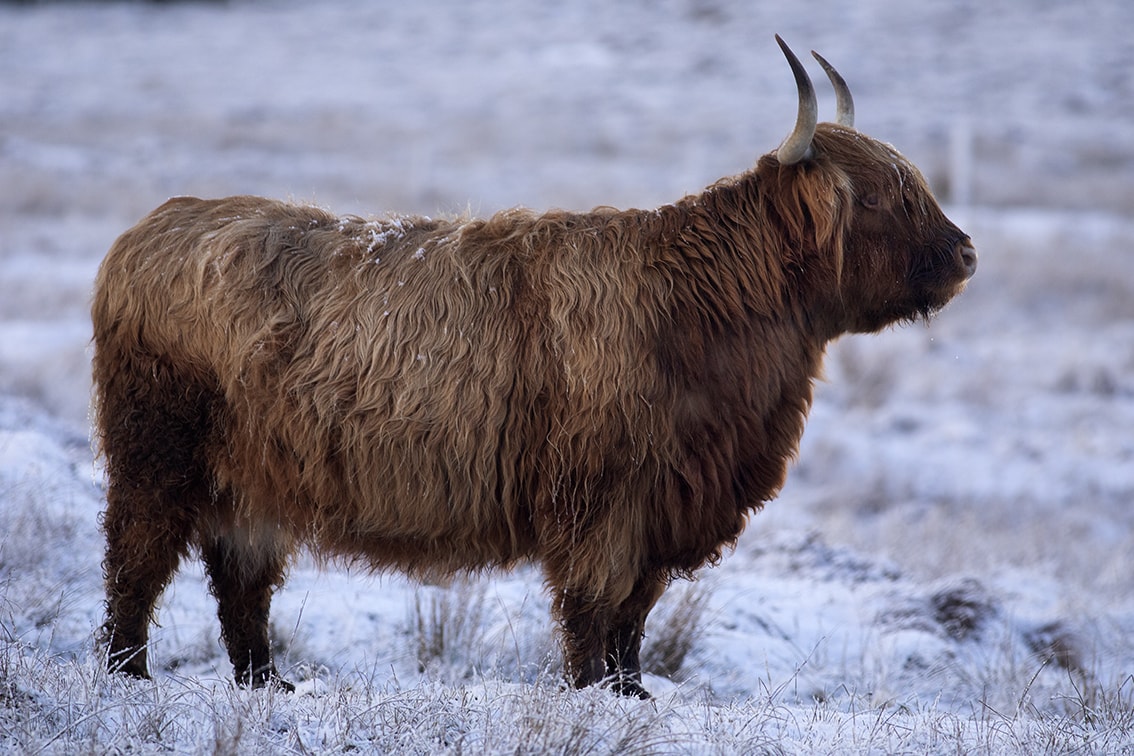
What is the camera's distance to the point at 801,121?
4230 mm

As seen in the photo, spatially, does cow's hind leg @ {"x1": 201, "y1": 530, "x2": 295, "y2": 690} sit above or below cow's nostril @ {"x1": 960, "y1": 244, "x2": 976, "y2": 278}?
below

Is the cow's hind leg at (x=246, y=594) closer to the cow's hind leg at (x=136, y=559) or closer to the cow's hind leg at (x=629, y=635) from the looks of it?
the cow's hind leg at (x=136, y=559)

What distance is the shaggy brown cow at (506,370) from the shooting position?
4051mm

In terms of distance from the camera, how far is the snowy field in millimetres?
3709

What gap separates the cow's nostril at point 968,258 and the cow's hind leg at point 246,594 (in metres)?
3.07

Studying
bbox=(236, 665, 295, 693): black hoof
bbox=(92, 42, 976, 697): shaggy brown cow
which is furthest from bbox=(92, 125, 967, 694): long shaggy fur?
bbox=(236, 665, 295, 693): black hoof

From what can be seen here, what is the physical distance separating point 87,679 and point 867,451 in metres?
8.61

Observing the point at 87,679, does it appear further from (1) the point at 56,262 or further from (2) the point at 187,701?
(1) the point at 56,262

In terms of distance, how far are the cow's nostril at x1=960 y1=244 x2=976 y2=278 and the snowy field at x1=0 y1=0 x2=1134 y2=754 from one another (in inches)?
64.1

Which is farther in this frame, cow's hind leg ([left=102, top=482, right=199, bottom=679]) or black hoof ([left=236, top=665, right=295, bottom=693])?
black hoof ([left=236, top=665, right=295, bottom=693])

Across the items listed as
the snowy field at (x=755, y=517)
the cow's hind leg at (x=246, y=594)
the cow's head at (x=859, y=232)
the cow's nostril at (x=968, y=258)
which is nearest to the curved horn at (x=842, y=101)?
the cow's head at (x=859, y=232)

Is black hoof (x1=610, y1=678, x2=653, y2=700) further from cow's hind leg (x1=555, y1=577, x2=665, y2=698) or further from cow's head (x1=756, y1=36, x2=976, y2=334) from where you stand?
cow's head (x1=756, y1=36, x2=976, y2=334)

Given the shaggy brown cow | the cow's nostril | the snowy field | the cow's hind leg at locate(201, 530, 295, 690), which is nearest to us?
the snowy field

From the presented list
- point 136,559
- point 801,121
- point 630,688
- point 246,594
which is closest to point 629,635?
point 630,688
